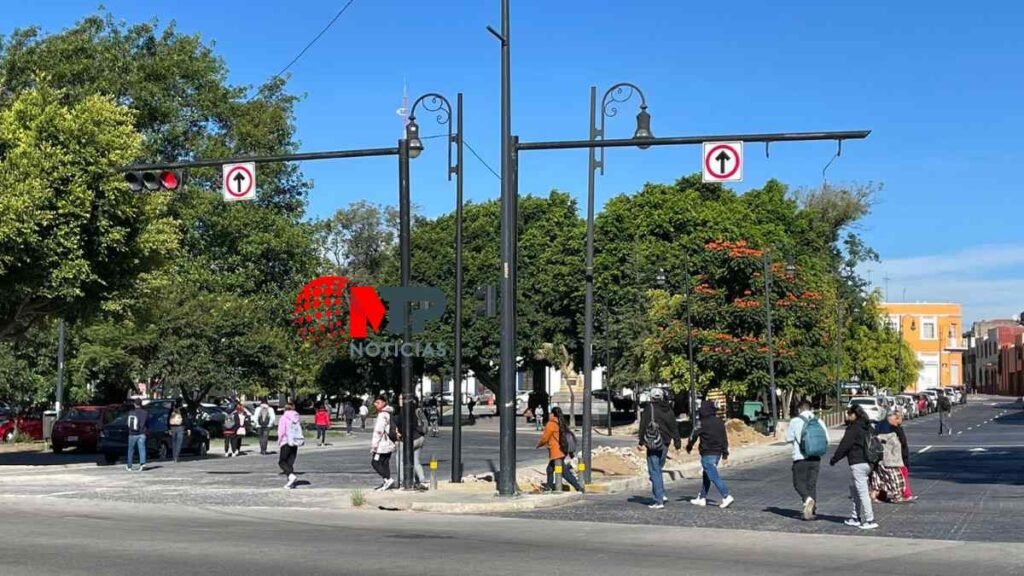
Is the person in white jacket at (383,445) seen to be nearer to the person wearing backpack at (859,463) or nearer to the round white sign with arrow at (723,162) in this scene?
the round white sign with arrow at (723,162)

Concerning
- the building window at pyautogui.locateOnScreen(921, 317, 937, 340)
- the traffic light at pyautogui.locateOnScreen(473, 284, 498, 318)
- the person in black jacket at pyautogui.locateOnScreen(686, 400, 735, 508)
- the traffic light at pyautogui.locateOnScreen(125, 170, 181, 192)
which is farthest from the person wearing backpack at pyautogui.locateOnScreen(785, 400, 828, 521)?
the building window at pyautogui.locateOnScreen(921, 317, 937, 340)

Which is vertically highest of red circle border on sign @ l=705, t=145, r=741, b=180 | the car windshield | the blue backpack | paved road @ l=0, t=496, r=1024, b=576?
red circle border on sign @ l=705, t=145, r=741, b=180

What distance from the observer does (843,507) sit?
19.0 m

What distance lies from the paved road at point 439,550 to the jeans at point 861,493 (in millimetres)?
1180

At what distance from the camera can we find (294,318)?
5225cm

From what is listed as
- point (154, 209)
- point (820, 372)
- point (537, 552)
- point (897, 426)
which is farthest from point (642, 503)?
point (820, 372)

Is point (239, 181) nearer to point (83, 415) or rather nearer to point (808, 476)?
point (808, 476)

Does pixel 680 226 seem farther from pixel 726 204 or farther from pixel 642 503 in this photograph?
pixel 642 503

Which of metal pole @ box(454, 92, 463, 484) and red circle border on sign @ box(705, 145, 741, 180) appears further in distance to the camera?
metal pole @ box(454, 92, 463, 484)

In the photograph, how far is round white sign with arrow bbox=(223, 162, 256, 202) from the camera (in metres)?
20.9

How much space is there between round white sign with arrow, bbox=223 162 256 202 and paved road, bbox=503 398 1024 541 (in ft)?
25.0

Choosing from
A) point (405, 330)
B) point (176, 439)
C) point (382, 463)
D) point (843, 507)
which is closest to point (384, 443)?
point (382, 463)

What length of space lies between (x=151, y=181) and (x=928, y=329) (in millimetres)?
123736

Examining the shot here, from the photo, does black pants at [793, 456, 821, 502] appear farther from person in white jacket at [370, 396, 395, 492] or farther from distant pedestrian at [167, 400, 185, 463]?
distant pedestrian at [167, 400, 185, 463]
